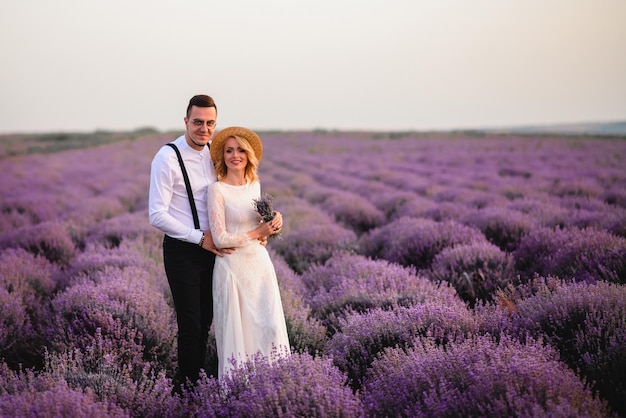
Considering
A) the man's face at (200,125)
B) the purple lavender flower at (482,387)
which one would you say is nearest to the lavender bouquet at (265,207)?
the man's face at (200,125)

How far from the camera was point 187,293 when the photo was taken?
8.78 feet

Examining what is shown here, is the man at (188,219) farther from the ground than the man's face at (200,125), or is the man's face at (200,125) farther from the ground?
the man's face at (200,125)

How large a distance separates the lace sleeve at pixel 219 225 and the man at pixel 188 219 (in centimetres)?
8

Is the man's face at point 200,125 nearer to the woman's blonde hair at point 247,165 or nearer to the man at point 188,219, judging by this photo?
the man at point 188,219

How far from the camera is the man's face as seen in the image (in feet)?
8.50

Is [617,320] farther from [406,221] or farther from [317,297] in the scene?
[406,221]

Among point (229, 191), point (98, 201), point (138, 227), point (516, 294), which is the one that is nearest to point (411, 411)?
point (229, 191)

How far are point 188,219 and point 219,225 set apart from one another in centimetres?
27

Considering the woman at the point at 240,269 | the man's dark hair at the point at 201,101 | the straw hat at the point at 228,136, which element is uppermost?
the man's dark hair at the point at 201,101

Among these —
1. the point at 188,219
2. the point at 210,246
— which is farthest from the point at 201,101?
the point at 210,246

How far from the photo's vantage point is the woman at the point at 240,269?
8.45 ft

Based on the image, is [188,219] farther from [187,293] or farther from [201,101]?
[201,101]

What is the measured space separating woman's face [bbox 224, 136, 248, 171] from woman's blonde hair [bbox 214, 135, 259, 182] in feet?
0.07

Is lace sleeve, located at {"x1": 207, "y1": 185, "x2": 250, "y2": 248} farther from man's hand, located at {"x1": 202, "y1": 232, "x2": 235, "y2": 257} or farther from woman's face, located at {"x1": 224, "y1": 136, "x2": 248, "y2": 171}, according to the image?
woman's face, located at {"x1": 224, "y1": 136, "x2": 248, "y2": 171}
